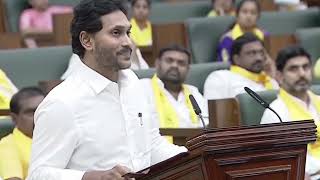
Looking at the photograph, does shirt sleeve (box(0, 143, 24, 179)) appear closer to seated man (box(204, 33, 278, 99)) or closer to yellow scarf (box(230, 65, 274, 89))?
seated man (box(204, 33, 278, 99))

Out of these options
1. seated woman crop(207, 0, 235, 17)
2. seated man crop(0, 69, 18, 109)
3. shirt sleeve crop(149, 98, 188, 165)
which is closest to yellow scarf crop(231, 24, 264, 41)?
seated woman crop(207, 0, 235, 17)

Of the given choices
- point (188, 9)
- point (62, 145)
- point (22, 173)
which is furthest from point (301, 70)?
point (188, 9)

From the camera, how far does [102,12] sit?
141 centimetres

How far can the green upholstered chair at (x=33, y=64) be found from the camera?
319 cm

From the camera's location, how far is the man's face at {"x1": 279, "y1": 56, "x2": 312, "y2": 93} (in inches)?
104

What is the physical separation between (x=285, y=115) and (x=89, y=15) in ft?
3.88

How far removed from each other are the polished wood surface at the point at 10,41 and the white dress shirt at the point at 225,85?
908 millimetres

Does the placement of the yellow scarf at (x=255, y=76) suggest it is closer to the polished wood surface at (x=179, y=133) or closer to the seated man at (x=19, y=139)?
the polished wood surface at (x=179, y=133)

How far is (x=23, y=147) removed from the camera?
7.36 feet

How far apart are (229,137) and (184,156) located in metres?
0.07

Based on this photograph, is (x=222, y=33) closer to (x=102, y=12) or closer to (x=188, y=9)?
(x=188, y=9)

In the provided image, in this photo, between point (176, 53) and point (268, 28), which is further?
point (268, 28)

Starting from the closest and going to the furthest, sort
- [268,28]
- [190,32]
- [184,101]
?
1. [184,101]
2. [190,32]
3. [268,28]

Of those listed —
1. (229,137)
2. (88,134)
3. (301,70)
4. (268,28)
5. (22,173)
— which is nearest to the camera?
(229,137)
